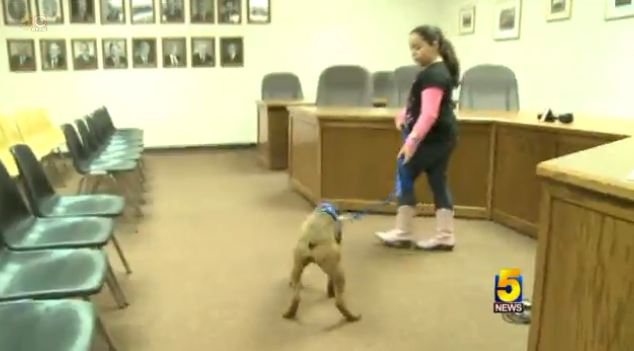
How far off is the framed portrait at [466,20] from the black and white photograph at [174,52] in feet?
13.1

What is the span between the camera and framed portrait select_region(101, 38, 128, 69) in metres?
7.82

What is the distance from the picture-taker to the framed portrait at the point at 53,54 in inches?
300

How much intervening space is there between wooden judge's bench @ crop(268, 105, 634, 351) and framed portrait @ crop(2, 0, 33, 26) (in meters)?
4.29

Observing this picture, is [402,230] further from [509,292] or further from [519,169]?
[509,292]

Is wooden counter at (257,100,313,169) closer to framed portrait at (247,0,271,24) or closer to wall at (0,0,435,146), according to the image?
wall at (0,0,435,146)

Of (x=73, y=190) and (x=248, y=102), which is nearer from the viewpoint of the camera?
(x=73, y=190)

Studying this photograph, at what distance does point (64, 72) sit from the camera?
7750 millimetres

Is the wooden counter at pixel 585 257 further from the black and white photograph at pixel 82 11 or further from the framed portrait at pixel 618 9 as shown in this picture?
the black and white photograph at pixel 82 11

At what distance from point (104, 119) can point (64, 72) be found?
6.90ft

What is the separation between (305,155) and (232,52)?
146 inches

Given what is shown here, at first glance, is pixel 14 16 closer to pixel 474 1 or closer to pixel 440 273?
pixel 474 1

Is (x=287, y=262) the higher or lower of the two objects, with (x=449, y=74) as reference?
lower

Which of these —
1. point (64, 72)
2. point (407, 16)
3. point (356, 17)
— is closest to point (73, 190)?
point (64, 72)

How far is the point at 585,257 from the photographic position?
152 cm
